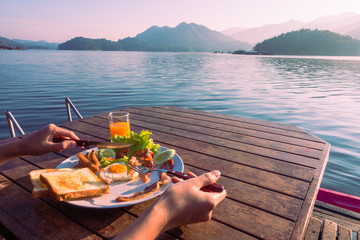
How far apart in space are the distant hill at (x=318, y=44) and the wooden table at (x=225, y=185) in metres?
146

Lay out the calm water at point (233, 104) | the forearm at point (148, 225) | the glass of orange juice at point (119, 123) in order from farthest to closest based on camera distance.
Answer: the calm water at point (233, 104) → the glass of orange juice at point (119, 123) → the forearm at point (148, 225)

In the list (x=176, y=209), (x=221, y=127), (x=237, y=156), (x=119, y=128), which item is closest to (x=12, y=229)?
(x=176, y=209)

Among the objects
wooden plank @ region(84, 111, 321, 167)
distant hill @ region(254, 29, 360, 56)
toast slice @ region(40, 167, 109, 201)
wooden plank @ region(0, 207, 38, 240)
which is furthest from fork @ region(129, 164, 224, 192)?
distant hill @ region(254, 29, 360, 56)

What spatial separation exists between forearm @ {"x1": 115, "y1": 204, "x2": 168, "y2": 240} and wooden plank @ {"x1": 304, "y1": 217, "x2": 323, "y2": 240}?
2.26 meters

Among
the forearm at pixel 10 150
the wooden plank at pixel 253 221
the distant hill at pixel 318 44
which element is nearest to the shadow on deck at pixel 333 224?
the wooden plank at pixel 253 221

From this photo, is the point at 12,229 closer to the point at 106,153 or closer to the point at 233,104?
the point at 106,153

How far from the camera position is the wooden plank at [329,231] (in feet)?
8.99

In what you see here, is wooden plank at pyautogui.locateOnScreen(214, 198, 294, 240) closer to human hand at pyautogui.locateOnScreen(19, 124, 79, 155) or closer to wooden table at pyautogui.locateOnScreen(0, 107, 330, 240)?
wooden table at pyautogui.locateOnScreen(0, 107, 330, 240)

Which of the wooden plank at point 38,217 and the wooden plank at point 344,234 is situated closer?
the wooden plank at point 38,217

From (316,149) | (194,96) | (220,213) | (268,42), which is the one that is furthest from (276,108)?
(268,42)

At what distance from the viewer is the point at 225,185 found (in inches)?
92.7

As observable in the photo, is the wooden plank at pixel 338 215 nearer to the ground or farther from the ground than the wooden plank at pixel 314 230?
nearer to the ground

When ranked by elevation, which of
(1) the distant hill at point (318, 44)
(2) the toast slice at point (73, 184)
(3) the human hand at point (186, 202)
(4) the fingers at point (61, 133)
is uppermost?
(1) the distant hill at point (318, 44)

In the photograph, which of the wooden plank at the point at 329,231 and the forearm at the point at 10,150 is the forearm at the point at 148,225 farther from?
the wooden plank at the point at 329,231
